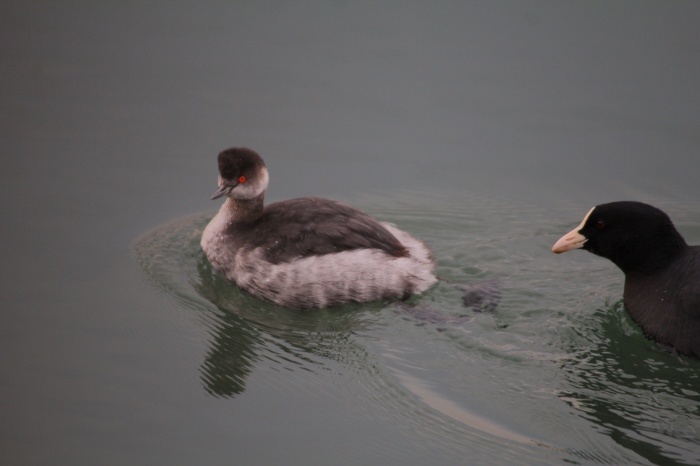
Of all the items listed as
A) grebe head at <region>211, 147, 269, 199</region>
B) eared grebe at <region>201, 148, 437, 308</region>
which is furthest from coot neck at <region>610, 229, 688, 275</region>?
grebe head at <region>211, 147, 269, 199</region>

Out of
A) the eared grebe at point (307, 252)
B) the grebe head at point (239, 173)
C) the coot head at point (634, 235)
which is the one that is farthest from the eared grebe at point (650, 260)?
the grebe head at point (239, 173)

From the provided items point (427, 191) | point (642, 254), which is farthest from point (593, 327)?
point (427, 191)

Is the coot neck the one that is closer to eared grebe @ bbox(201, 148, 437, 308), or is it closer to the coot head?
the coot head

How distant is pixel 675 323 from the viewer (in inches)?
273

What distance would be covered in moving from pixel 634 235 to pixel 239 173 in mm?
3342

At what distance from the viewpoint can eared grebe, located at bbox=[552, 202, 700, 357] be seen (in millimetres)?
6973

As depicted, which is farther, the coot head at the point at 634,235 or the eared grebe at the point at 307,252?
the eared grebe at the point at 307,252

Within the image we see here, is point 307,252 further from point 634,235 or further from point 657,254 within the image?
point 657,254

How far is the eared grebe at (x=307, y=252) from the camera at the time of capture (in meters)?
7.61

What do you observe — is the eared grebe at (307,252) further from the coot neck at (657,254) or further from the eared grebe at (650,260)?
the coot neck at (657,254)

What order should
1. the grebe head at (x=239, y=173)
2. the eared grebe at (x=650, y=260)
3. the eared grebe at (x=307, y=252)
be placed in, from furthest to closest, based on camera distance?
the grebe head at (x=239, y=173) → the eared grebe at (x=307, y=252) → the eared grebe at (x=650, y=260)

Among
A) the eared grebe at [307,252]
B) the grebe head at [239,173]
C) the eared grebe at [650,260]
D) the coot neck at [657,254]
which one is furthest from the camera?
the grebe head at [239,173]

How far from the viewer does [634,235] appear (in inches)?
291

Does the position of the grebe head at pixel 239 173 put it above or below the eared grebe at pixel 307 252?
above
